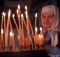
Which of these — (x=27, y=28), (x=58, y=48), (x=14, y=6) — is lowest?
(x=58, y=48)

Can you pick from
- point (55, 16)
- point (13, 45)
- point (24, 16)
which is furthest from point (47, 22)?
point (13, 45)

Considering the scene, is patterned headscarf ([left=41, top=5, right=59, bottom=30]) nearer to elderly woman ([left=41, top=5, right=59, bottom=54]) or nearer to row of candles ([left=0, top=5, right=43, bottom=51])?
elderly woman ([left=41, top=5, right=59, bottom=54])

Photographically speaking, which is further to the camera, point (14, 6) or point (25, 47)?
point (14, 6)

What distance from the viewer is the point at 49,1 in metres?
1.33

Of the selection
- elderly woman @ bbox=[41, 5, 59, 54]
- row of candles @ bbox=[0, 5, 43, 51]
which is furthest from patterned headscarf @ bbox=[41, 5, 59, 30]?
row of candles @ bbox=[0, 5, 43, 51]

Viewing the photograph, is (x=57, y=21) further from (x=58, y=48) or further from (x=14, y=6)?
(x=14, y=6)

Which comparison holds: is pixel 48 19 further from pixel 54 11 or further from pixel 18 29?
pixel 18 29

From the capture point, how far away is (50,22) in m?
1.28

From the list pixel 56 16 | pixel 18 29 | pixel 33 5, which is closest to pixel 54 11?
pixel 56 16

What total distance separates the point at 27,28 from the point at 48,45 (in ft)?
0.57

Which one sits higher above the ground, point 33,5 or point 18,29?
point 33,5

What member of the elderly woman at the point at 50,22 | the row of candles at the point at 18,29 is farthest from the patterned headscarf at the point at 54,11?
the row of candles at the point at 18,29

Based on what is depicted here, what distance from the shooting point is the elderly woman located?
126 centimetres

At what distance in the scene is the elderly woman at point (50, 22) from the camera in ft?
4.12
